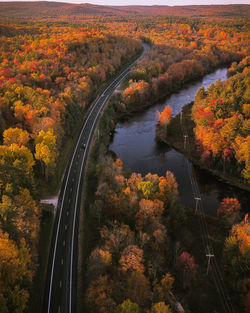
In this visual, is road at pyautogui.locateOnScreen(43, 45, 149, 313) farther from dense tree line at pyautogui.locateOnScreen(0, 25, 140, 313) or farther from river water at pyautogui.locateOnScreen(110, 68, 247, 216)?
river water at pyautogui.locateOnScreen(110, 68, 247, 216)

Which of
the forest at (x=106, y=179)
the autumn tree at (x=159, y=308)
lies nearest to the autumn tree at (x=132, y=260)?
the forest at (x=106, y=179)

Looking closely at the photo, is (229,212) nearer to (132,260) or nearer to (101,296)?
(132,260)

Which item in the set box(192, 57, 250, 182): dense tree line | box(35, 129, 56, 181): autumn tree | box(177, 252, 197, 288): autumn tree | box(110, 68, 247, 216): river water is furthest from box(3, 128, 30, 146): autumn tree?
→ box(192, 57, 250, 182): dense tree line

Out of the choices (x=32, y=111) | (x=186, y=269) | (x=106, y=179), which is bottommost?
(x=186, y=269)

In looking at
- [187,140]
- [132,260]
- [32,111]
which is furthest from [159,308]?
[187,140]

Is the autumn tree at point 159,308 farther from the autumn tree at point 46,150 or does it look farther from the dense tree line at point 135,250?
the autumn tree at point 46,150

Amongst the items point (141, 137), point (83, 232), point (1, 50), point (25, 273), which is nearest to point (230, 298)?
point (83, 232)
